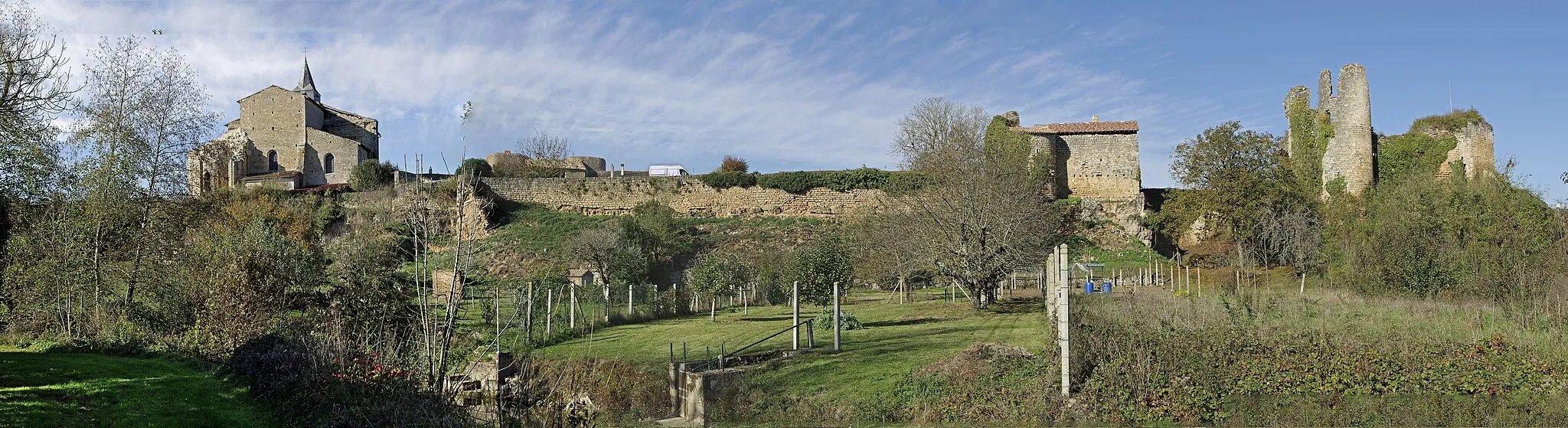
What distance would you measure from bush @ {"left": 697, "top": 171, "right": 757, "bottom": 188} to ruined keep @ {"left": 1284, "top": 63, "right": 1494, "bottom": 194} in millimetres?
21253

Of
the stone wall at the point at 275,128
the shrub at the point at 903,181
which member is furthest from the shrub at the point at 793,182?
the stone wall at the point at 275,128

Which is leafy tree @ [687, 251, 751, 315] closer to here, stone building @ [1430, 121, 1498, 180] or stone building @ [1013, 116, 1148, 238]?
stone building @ [1013, 116, 1148, 238]

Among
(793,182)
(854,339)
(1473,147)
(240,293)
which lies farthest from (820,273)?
(1473,147)

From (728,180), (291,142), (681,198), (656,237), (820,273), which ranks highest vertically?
(291,142)

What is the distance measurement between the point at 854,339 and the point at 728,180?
26.7m

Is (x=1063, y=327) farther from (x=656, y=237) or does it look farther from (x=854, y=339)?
(x=656, y=237)

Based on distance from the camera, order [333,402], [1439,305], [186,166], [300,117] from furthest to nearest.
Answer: [300,117]
[186,166]
[1439,305]
[333,402]

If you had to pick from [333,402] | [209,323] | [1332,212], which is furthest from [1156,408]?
[1332,212]

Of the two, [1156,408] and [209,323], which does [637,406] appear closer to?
[1156,408]

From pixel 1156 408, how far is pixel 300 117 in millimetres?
50541

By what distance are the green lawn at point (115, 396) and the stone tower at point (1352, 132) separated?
107 ft

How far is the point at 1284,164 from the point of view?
104ft

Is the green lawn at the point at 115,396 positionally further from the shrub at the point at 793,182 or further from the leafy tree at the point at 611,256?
the shrub at the point at 793,182

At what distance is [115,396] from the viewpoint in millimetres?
10008
